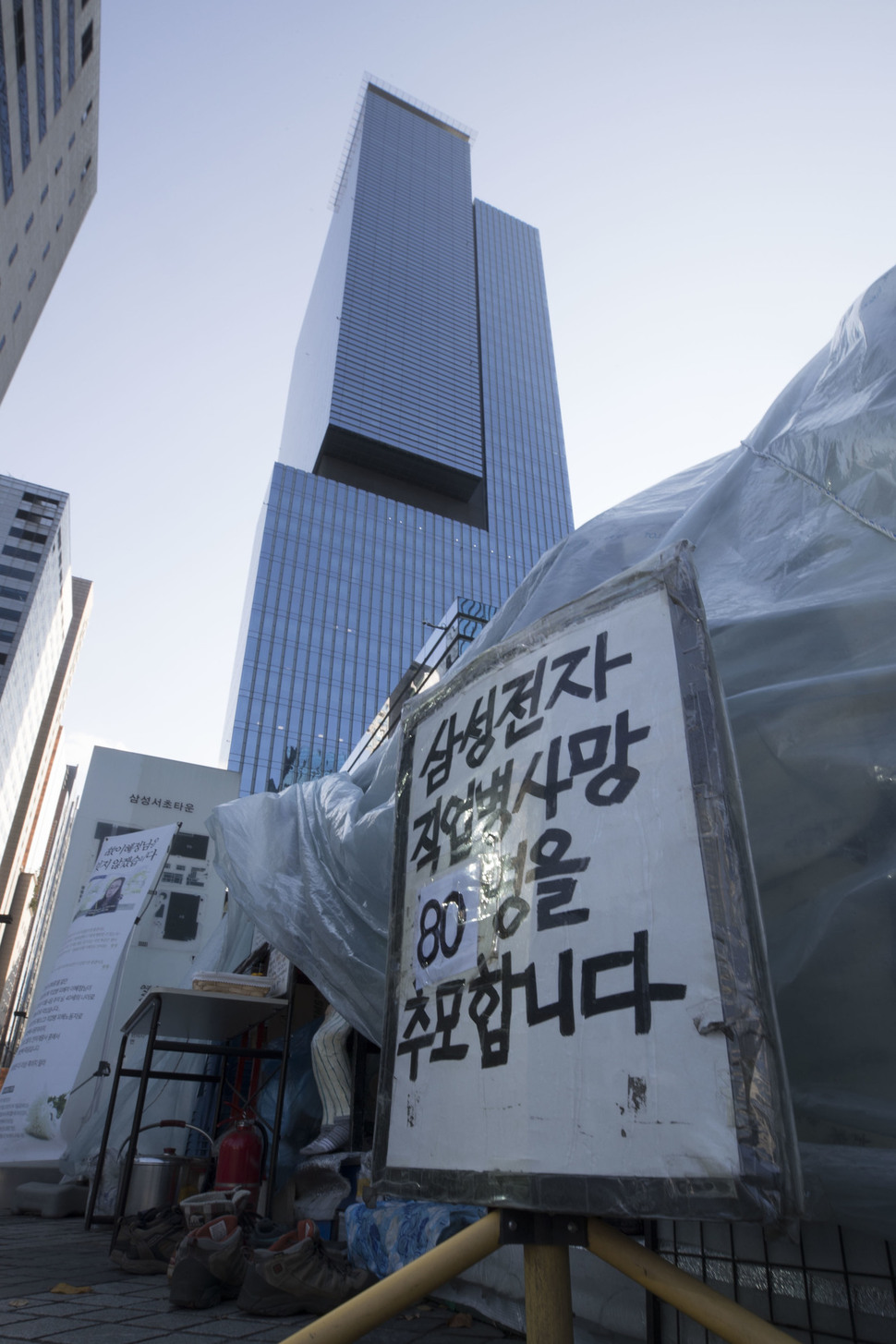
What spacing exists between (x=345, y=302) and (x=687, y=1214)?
7543cm

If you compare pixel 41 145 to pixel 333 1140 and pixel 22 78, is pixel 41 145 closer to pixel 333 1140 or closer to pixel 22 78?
pixel 22 78

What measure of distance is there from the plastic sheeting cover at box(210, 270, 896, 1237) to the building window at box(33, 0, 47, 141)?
34.1 metres

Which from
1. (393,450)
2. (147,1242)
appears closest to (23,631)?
(393,450)

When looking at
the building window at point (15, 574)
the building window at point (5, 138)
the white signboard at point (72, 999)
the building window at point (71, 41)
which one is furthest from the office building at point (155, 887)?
the building window at point (15, 574)

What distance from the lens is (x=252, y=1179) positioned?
4.90 meters

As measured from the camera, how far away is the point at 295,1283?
9.68ft

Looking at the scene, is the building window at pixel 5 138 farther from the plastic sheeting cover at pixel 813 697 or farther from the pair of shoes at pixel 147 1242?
the pair of shoes at pixel 147 1242

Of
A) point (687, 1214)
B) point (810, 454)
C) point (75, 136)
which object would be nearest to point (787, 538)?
point (810, 454)

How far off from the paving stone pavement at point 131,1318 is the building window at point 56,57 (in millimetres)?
37494

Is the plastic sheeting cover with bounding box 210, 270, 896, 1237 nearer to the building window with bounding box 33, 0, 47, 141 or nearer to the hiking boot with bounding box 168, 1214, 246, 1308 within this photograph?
the hiking boot with bounding box 168, 1214, 246, 1308

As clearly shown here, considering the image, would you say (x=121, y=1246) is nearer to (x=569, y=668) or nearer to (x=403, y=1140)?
(x=403, y=1140)

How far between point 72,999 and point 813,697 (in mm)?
7594

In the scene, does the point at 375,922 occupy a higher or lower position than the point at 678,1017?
higher

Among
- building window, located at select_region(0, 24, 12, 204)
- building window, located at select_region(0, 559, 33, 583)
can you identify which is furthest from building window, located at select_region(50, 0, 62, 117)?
building window, located at select_region(0, 559, 33, 583)
